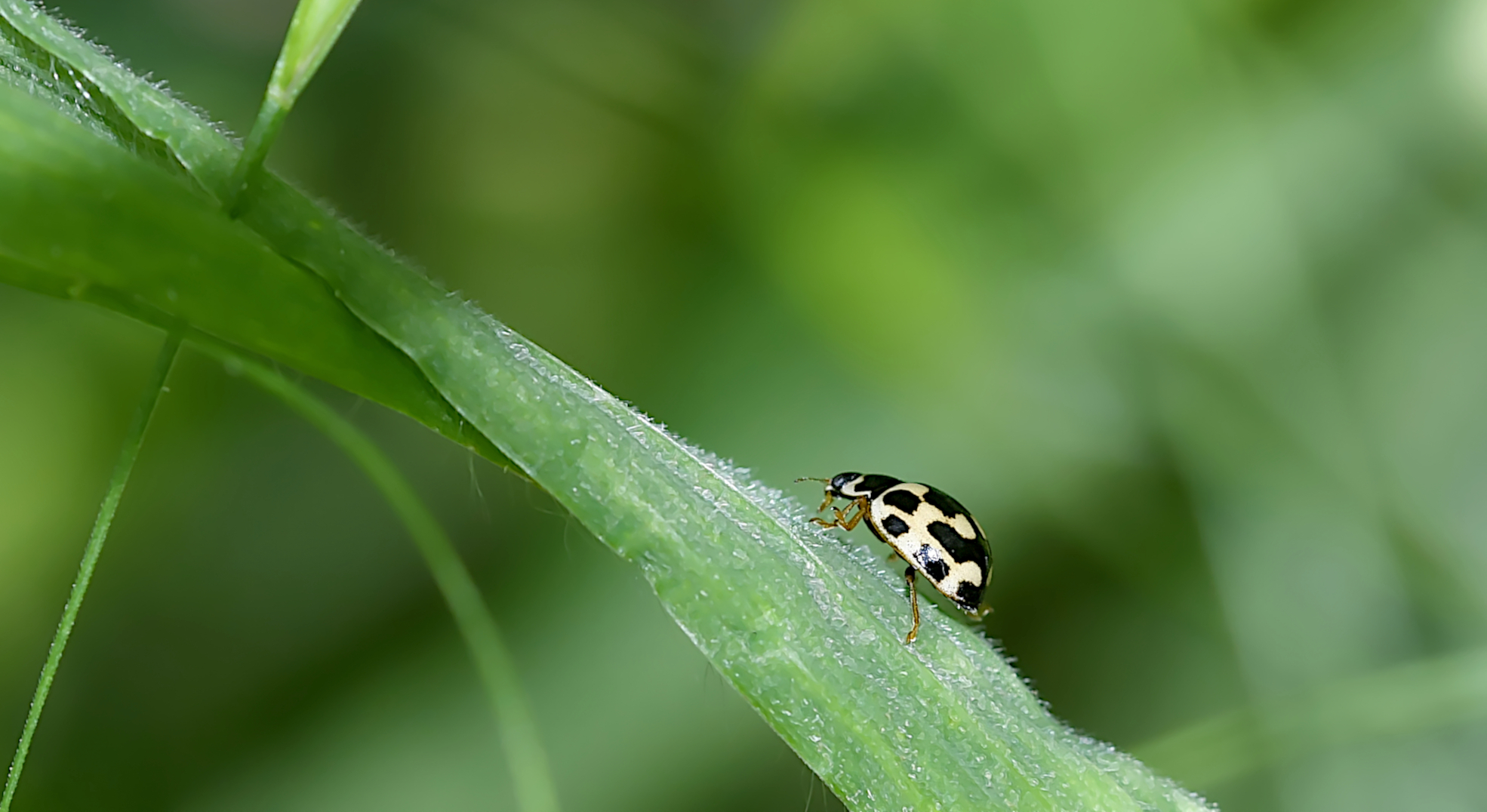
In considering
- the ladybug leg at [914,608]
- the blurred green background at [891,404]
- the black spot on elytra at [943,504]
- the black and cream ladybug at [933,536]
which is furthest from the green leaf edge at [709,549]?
the blurred green background at [891,404]

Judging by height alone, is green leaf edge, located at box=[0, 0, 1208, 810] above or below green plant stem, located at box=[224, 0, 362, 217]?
below

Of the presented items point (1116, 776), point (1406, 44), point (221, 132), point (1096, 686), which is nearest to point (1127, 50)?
point (1406, 44)

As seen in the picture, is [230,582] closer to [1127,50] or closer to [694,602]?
[694,602]

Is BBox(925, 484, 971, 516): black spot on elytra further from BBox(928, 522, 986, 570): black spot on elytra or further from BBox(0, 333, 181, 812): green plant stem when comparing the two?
BBox(0, 333, 181, 812): green plant stem

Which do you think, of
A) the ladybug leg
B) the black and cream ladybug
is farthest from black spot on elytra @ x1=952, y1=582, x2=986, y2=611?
the ladybug leg

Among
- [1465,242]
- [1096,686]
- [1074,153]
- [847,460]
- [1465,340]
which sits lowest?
[1096,686]

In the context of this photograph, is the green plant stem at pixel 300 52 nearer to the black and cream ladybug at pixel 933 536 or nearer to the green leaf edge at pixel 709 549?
the green leaf edge at pixel 709 549

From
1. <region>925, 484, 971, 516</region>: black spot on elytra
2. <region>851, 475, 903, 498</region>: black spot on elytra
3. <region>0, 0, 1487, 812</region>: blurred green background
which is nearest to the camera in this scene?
<region>925, 484, 971, 516</region>: black spot on elytra
